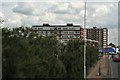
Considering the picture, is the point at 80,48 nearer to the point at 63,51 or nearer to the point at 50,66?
the point at 63,51

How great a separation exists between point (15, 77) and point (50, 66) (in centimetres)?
549

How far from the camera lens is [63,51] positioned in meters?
30.8

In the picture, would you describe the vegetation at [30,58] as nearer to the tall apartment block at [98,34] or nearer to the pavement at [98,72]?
the pavement at [98,72]

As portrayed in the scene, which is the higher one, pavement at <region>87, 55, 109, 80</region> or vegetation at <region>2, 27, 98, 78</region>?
vegetation at <region>2, 27, 98, 78</region>

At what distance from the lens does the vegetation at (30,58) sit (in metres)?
17.5

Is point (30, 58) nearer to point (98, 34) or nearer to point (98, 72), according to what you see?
point (98, 72)

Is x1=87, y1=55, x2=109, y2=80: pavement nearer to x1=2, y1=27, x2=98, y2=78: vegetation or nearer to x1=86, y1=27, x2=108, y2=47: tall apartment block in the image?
x1=2, y1=27, x2=98, y2=78: vegetation

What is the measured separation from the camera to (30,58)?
19422 millimetres

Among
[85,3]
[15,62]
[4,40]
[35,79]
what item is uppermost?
[85,3]

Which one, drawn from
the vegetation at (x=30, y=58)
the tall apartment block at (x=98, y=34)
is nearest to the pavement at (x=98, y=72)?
the vegetation at (x=30, y=58)

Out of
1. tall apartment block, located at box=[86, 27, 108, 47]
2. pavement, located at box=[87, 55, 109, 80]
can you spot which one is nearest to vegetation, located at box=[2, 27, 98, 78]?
pavement, located at box=[87, 55, 109, 80]

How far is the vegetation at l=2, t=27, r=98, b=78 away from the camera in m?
17.5

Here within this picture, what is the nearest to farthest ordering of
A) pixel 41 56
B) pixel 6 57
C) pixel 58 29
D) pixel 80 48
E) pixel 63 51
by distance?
pixel 6 57 → pixel 41 56 → pixel 63 51 → pixel 80 48 → pixel 58 29

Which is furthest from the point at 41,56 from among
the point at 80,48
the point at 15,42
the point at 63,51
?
the point at 80,48
